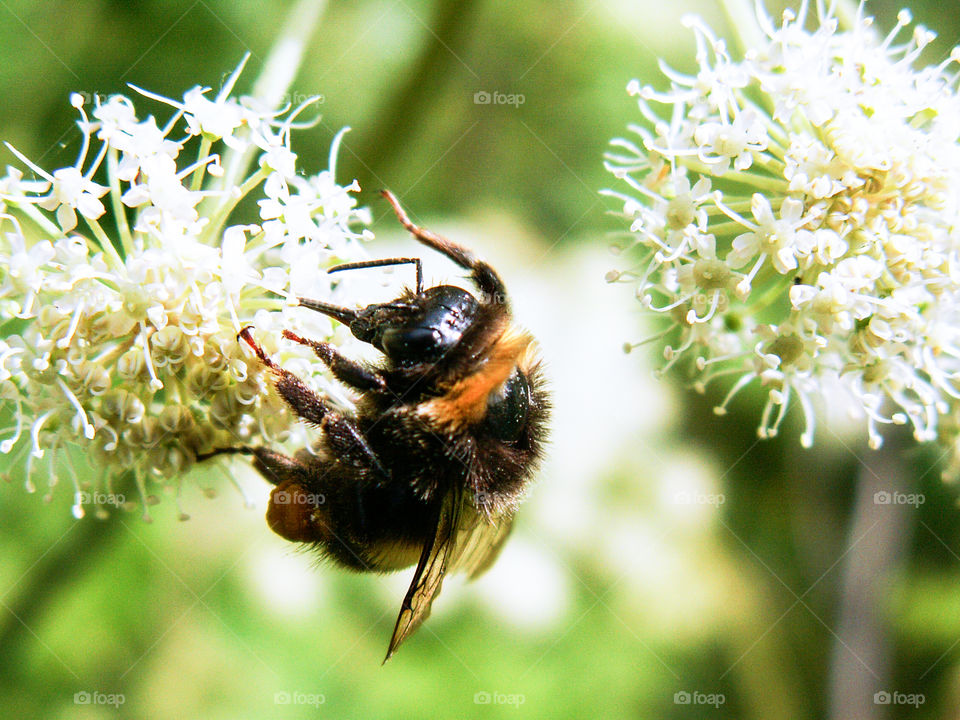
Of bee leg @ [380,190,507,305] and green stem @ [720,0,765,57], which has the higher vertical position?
green stem @ [720,0,765,57]

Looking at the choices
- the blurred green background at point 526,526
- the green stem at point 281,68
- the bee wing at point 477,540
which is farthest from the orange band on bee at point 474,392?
the blurred green background at point 526,526

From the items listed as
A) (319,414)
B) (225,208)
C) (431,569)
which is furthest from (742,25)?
(431,569)

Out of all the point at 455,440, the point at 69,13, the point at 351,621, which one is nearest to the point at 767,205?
the point at 455,440

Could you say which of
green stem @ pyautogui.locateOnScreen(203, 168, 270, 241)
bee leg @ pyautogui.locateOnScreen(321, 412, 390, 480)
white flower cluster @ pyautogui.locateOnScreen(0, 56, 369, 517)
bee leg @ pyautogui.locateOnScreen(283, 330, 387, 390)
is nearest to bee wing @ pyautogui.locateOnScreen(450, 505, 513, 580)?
bee leg @ pyautogui.locateOnScreen(321, 412, 390, 480)

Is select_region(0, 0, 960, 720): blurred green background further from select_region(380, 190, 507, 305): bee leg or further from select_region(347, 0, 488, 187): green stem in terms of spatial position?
select_region(380, 190, 507, 305): bee leg

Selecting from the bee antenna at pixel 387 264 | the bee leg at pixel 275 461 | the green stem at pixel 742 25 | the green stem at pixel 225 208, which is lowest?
the bee leg at pixel 275 461

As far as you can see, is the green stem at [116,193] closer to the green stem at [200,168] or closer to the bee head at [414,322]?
the green stem at [200,168]

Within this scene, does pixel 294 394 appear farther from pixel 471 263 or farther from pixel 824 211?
pixel 824 211

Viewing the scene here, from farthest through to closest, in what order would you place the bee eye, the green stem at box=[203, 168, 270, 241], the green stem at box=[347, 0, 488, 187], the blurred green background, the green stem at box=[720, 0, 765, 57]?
the blurred green background → the green stem at box=[347, 0, 488, 187] → the green stem at box=[720, 0, 765, 57] → the green stem at box=[203, 168, 270, 241] → the bee eye
